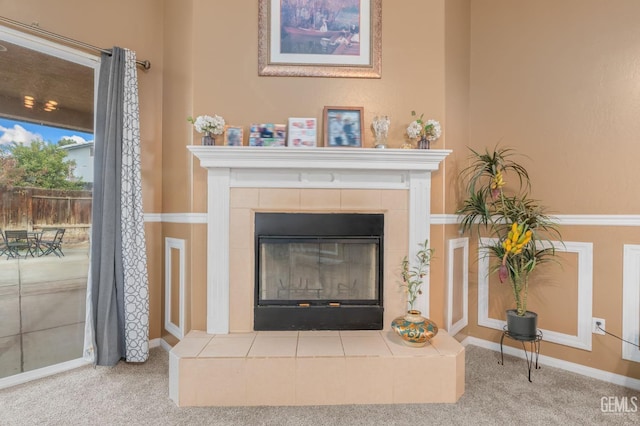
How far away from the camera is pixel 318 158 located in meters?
2.24

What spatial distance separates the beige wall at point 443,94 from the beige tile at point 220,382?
498 mm

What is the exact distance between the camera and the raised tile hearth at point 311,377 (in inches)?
75.9

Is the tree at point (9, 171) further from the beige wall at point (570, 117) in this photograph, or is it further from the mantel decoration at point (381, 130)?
the beige wall at point (570, 117)

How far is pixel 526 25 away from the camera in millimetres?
2568

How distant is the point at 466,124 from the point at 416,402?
7.45ft

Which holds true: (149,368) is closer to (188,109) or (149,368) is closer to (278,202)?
(278,202)

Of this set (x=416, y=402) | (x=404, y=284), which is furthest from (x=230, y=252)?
(x=416, y=402)

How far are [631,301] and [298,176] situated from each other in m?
2.55

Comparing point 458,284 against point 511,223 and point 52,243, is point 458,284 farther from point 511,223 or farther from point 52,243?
point 52,243

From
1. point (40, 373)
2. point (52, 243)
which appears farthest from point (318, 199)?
point (40, 373)

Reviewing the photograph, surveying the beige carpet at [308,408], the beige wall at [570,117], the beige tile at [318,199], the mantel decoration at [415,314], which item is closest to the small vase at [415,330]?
the mantel decoration at [415,314]

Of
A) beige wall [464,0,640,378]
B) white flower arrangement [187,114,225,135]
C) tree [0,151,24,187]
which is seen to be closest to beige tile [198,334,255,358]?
white flower arrangement [187,114,225,135]

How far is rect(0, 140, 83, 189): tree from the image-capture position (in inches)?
86.8

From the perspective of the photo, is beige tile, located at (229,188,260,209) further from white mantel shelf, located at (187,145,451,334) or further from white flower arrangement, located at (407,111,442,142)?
white flower arrangement, located at (407,111,442,142)
